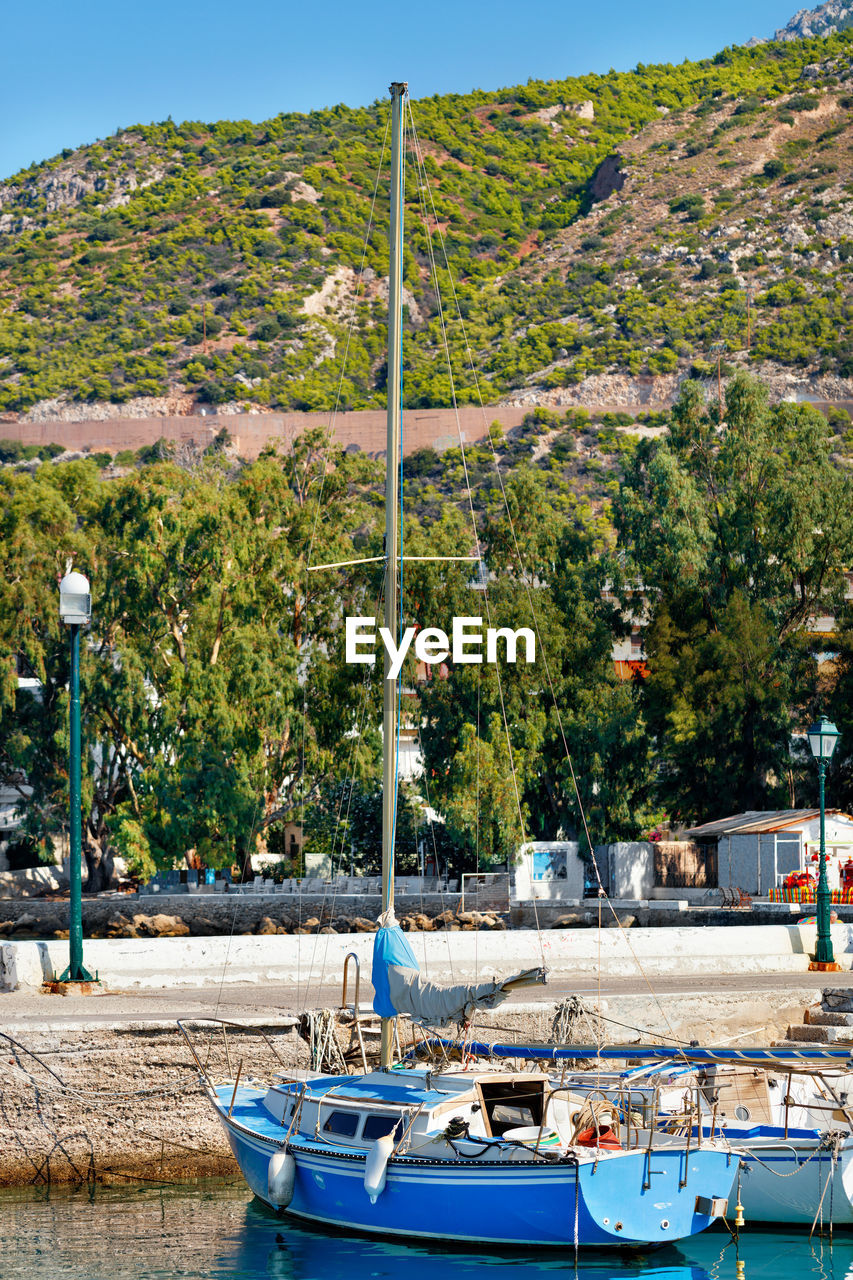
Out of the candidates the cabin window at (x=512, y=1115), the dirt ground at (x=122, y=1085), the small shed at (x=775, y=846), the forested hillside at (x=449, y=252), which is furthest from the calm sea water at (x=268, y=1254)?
the forested hillside at (x=449, y=252)

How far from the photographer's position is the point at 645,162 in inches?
6732

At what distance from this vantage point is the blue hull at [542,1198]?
42.4ft

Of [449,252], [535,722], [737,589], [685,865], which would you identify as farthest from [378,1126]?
[449,252]

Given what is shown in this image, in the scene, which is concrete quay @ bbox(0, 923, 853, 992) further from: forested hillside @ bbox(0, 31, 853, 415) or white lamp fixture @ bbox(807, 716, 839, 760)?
forested hillside @ bbox(0, 31, 853, 415)

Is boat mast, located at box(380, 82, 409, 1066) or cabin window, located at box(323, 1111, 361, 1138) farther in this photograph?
boat mast, located at box(380, 82, 409, 1066)

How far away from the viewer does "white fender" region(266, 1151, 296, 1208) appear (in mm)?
14516

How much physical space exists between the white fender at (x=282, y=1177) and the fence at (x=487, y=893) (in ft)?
75.0

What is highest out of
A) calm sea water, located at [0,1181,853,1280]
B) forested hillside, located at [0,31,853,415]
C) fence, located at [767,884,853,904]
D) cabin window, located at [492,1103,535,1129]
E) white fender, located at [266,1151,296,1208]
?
forested hillside, located at [0,31,853,415]

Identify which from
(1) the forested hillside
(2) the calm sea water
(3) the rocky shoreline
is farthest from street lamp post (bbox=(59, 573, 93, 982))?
(1) the forested hillside

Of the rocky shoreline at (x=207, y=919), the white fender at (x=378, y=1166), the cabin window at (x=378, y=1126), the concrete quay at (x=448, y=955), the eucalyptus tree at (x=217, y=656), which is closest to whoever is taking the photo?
the white fender at (x=378, y=1166)

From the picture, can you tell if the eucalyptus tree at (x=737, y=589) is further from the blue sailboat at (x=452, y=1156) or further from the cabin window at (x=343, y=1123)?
the cabin window at (x=343, y=1123)

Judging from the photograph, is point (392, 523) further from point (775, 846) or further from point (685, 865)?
point (685, 865)

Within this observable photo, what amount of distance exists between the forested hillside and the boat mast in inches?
3990

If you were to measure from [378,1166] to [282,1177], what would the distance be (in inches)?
57.2
